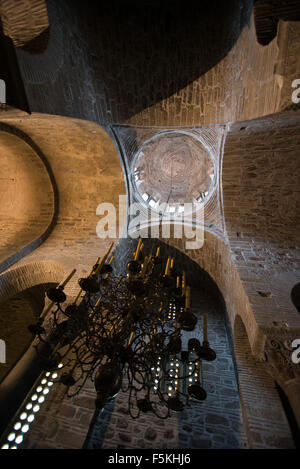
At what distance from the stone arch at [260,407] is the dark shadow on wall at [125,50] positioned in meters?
6.26

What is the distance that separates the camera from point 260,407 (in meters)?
3.55

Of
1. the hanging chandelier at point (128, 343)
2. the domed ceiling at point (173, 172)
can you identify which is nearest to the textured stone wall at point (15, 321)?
the hanging chandelier at point (128, 343)

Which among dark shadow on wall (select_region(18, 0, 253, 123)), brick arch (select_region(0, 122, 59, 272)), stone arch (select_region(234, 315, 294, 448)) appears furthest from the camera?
brick arch (select_region(0, 122, 59, 272))

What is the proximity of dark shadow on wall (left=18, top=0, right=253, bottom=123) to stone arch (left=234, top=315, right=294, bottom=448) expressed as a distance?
246 inches

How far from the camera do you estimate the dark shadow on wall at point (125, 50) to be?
3861mm

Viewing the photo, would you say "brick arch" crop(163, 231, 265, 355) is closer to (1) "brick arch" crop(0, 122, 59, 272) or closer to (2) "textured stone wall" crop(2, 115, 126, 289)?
(2) "textured stone wall" crop(2, 115, 126, 289)

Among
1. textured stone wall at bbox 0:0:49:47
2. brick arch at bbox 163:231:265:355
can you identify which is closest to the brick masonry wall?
brick arch at bbox 163:231:265:355

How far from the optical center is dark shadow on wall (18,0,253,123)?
3.86 meters

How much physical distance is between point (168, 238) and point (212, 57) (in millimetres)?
4850

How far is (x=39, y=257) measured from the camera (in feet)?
19.1

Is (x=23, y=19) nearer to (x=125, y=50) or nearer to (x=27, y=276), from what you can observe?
(x=125, y=50)

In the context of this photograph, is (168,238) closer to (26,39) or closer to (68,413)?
(68,413)

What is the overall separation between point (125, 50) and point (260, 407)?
7.55 metres

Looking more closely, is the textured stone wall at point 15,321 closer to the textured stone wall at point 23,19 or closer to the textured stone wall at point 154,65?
the textured stone wall at point 154,65
